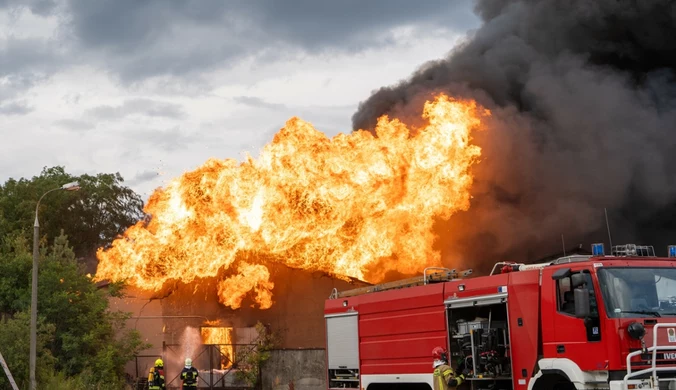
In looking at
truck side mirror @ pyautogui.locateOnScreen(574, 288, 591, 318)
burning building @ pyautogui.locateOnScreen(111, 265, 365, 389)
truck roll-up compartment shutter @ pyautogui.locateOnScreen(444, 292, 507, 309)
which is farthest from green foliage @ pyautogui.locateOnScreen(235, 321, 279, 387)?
truck side mirror @ pyautogui.locateOnScreen(574, 288, 591, 318)

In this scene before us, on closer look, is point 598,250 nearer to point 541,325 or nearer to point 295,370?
point 541,325

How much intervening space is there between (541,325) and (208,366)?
20.8 m

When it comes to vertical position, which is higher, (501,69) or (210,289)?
(501,69)

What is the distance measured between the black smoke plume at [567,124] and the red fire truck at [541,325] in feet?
58.9

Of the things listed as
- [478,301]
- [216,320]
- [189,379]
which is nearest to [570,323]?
[478,301]

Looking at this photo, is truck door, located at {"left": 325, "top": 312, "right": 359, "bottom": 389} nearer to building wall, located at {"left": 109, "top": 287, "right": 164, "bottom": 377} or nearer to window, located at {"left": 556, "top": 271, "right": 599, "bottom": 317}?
window, located at {"left": 556, "top": 271, "right": 599, "bottom": 317}

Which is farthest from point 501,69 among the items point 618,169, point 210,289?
point 210,289

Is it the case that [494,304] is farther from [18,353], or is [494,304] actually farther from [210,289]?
[210,289]

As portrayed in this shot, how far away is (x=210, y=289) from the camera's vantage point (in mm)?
33062

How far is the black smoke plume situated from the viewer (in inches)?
1308

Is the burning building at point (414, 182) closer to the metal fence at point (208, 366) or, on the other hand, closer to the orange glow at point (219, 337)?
the orange glow at point (219, 337)

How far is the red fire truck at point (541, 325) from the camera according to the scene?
1221 centimetres

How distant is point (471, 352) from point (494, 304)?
3.47ft

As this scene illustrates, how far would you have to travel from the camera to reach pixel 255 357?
98.6ft
